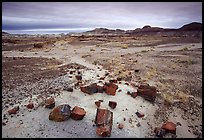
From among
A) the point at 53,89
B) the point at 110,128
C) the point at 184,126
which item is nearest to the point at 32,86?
the point at 53,89

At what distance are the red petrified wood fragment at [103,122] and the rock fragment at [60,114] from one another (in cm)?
104

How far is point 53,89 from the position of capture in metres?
9.42

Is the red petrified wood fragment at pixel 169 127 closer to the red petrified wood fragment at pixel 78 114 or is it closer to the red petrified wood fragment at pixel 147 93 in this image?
the red petrified wood fragment at pixel 147 93

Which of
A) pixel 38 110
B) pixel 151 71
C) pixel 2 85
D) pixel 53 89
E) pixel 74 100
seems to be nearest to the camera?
pixel 38 110

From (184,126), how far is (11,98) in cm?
703

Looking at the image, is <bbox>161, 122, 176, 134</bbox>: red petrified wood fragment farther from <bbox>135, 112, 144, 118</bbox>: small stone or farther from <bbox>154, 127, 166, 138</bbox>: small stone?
<bbox>135, 112, 144, 118</bbox>: small stone

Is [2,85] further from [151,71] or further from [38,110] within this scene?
[151,71]

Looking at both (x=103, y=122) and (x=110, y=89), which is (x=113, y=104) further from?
(x=103, y=122)

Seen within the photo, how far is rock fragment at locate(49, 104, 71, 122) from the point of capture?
715cm

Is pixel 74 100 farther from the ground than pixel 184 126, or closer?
farther from the ground

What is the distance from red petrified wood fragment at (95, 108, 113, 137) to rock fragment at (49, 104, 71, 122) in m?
1.04

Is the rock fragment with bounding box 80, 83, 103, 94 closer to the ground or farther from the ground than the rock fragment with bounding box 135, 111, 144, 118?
farther from the ground

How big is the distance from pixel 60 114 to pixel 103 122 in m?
1.51

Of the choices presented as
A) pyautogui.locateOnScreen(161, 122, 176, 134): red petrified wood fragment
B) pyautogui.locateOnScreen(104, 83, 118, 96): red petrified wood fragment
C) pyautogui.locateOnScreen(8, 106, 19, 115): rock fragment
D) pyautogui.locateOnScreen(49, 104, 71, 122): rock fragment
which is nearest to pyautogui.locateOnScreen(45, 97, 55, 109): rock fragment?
pyautogui.locateOnScreen(49, 104, 71, 122): rock fragment
